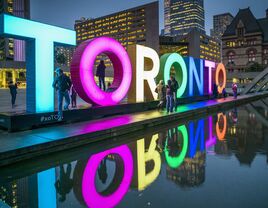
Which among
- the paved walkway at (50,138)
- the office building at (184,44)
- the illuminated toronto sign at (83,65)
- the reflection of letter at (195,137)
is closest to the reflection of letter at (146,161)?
the reflection of letter at (195,137)

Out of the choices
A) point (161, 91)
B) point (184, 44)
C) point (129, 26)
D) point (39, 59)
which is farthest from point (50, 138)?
point (129, 26)

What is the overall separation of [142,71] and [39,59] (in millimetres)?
6226

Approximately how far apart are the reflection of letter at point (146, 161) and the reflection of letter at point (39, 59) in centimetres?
409

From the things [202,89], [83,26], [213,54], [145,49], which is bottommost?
[202,89]

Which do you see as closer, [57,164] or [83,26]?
[57,164]

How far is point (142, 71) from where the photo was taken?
14.1 metres

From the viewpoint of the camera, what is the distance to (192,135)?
9.23 metres

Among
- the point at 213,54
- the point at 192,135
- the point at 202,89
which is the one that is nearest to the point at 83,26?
the point at 213,54

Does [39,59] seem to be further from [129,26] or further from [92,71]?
[129,26]

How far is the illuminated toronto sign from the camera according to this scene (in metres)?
9.18

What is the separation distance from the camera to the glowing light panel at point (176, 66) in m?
16.4

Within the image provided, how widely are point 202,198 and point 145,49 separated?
11454mm

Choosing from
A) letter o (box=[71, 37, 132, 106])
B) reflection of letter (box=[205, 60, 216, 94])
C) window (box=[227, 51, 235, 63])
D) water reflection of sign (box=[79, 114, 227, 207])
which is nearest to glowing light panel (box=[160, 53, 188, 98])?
letter o (box=[71, 37, 132, 106])

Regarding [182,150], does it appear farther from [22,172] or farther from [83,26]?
[83,26]
